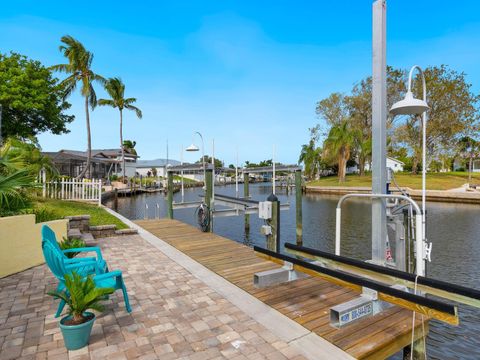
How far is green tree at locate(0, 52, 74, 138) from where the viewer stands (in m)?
21.5

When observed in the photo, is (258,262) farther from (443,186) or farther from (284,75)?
(443,186)

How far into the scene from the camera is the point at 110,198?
33.8 metres

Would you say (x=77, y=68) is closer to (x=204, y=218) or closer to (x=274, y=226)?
(x=204, y=218)

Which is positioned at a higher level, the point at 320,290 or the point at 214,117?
the point at 214,117

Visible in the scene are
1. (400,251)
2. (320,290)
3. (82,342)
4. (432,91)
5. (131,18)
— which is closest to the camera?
(82,342)

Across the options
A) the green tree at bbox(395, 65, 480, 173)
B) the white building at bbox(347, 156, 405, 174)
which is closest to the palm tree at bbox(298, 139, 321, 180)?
the white building at bbox(347, 156, 405, 174)

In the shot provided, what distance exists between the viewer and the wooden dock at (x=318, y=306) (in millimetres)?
3342

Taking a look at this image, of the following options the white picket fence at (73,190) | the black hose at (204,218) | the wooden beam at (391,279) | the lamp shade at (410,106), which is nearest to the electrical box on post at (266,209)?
the black hose at (204,218)

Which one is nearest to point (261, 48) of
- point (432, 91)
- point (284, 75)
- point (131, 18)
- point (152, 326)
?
point (284, 75)

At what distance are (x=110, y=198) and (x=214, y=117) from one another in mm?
16608

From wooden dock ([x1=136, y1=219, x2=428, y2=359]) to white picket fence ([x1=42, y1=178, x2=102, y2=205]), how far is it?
1000cm

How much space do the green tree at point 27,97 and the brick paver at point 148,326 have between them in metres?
21.4

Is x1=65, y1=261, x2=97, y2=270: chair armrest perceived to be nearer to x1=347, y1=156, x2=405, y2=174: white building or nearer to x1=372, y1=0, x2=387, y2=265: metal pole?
x1=372, y1=0, x2=387, y2=265: metal pole

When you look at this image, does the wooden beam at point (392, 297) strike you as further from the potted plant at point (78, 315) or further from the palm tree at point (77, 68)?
the palm tree at point (77, 68)
